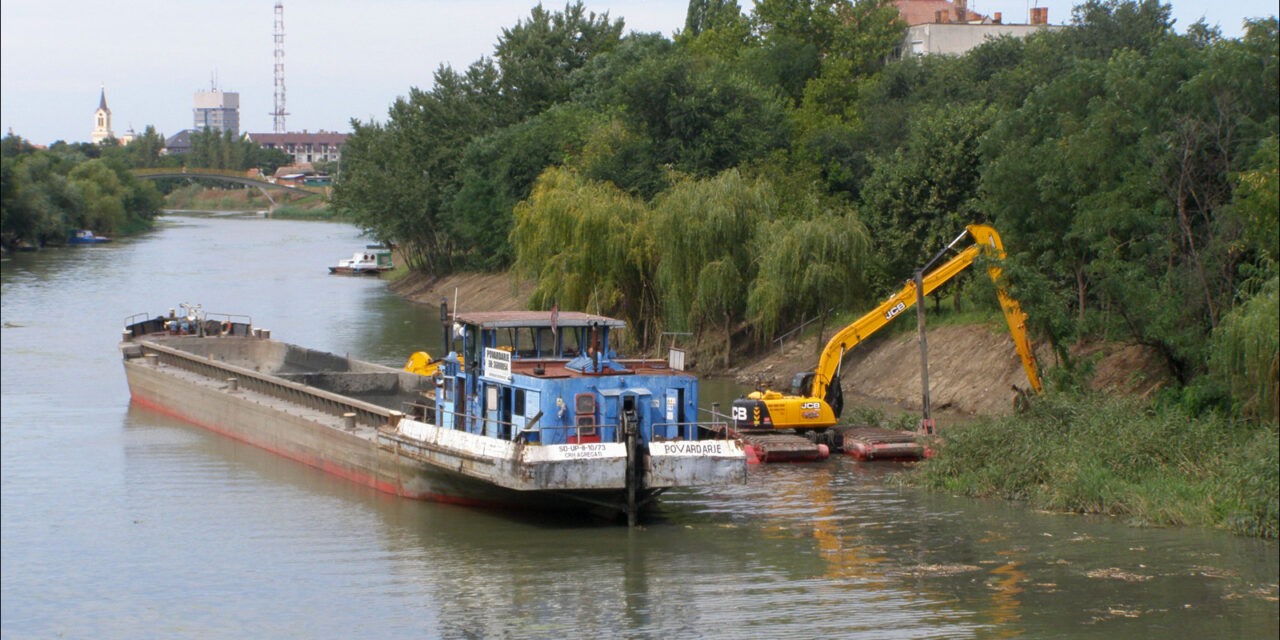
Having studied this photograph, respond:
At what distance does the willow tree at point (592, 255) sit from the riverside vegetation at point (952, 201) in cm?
9

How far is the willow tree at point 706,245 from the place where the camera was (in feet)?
128

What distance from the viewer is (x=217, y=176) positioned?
577 ft

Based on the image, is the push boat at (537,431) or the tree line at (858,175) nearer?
the push boat at (537,431)

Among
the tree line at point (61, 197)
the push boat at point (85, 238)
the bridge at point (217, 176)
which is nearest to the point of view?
the tree line at point (61, 197)

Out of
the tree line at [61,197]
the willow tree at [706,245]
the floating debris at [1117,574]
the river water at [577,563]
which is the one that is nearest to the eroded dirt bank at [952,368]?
the willow tree at [706,245]

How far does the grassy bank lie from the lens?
20.2 m

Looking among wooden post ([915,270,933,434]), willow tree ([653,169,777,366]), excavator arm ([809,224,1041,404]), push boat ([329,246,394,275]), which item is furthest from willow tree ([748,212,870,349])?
push boat ([329,246,394,275])

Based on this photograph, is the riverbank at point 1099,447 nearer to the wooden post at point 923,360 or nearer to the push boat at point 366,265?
the wooden post at point 923,360

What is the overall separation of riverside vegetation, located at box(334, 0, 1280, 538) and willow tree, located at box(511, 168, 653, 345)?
93mm

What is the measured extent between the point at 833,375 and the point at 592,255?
1336 cm

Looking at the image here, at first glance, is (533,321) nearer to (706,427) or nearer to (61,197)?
(706,427)

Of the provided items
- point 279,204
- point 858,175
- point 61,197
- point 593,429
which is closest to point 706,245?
point 858,175

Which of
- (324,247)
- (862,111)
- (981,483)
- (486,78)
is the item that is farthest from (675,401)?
(324,247)

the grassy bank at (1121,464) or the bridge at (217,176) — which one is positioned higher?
the bridge at (217,176)
